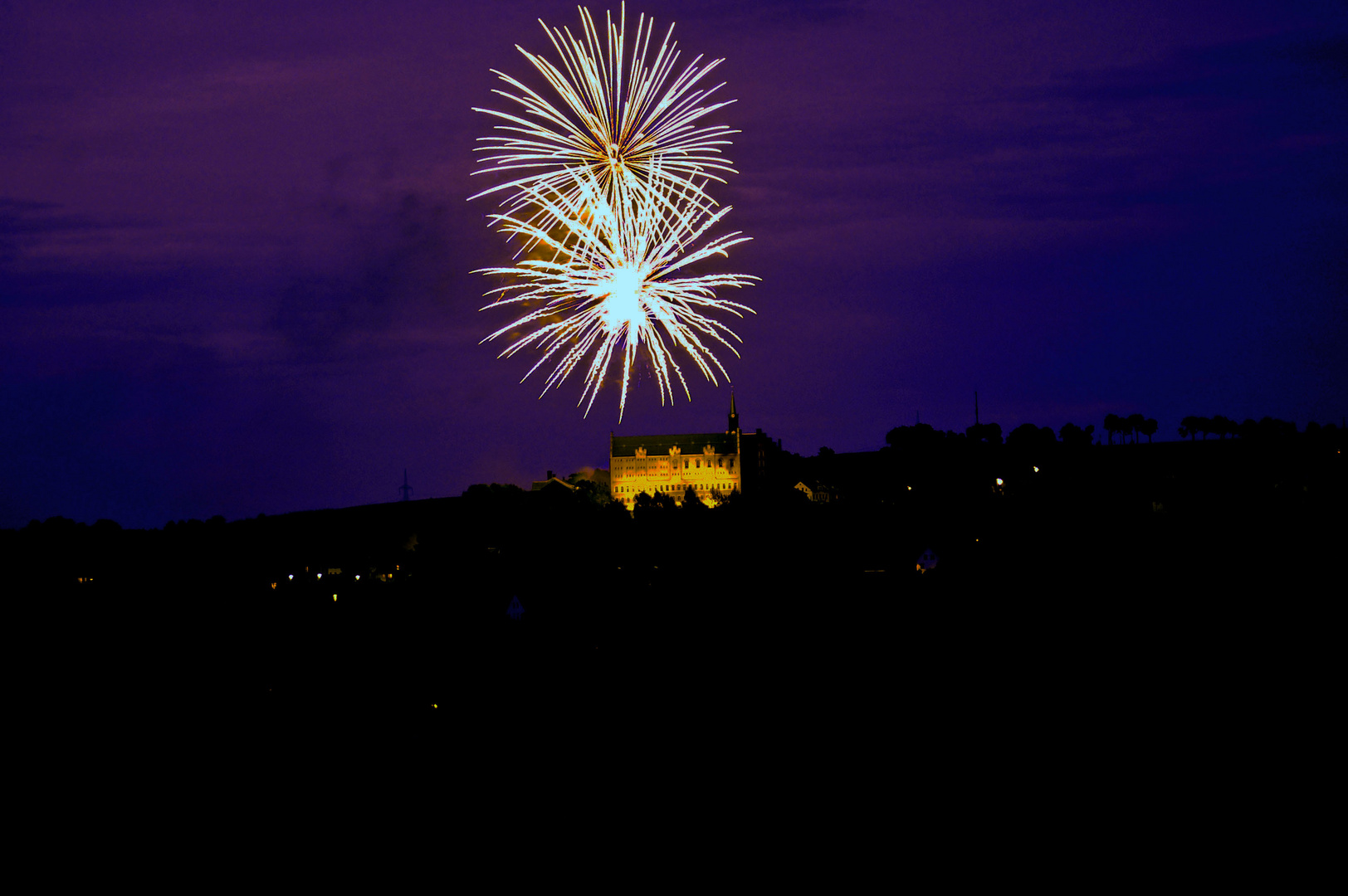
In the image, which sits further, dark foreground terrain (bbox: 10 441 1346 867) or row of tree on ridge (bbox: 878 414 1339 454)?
row of tree on ridge (bbox: 878 414 1339 454)

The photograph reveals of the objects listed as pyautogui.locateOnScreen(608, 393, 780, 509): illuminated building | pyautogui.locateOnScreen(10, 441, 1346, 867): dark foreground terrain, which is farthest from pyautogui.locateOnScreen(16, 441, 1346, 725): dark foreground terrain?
pyautogui.locateOnScreen(608, 393, 780, 509): illuminated building

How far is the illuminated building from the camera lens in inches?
5448

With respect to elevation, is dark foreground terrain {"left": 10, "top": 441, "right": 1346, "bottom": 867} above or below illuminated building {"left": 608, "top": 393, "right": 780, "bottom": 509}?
below

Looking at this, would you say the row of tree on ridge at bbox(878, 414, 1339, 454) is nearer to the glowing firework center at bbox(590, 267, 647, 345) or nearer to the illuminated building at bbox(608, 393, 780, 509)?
the illuminated building at bbox(608, 393, 780, 509)

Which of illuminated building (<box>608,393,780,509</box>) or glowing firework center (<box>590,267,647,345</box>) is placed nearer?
glowing firework center (<box>590,267,647,345</box>)

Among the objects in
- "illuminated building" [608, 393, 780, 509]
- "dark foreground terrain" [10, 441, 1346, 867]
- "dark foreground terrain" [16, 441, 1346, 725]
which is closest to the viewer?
"dark foreground terrain" [10, 441, 1346, 867]

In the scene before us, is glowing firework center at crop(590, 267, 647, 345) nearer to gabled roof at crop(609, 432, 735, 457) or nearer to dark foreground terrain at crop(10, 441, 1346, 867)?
dark foreground terrain at crop(10, 441, 1346, 867)

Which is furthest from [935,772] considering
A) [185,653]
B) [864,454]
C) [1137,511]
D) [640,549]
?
[864,454]

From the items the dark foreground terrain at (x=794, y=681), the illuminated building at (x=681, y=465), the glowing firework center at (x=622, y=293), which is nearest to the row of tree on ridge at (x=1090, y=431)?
the illuminated building at (x=681, y=465)

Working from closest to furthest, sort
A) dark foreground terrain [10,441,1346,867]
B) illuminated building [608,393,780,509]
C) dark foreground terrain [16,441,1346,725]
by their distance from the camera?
dark foreground terrain [10,441,1346,867] < dark foreground terrain [16,441,1346,725] < illuminated building [608,393,780,509]

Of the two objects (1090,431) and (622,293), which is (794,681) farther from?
(1090,431)

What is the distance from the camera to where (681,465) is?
459 feet

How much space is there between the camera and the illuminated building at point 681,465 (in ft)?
454

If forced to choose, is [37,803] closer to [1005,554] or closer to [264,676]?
[264,676]
